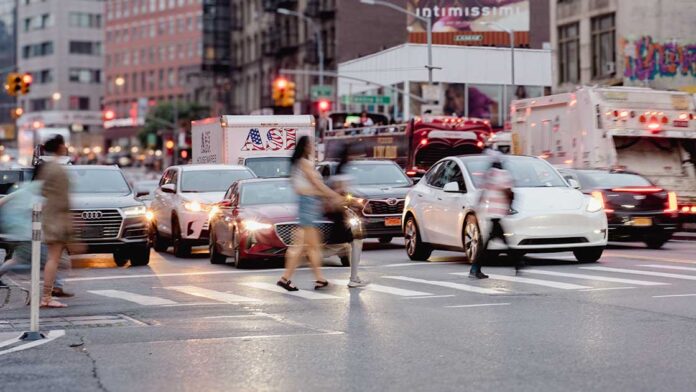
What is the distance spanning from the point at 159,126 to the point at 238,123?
3923 inches

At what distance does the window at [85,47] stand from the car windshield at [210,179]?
13880cm

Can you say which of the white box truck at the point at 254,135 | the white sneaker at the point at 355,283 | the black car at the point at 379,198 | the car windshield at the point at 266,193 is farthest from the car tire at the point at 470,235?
the white box truck at the point at 254,135

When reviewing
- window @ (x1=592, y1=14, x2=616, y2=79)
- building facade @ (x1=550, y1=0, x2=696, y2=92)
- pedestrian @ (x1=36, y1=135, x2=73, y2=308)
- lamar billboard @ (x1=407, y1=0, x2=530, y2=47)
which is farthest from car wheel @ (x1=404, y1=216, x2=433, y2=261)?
lamar billboard @ (x1=407, y1=0, x2=530, y2=47)

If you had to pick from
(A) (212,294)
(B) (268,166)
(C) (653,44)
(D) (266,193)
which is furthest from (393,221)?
(C) (653,44)

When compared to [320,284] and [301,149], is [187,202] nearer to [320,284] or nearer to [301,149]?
[320,284]

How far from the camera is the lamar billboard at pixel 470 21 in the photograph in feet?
245

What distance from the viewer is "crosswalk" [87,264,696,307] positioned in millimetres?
14805

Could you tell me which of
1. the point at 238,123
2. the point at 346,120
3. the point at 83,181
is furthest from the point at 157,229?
the point at 346,120

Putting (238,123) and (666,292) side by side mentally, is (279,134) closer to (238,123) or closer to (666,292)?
(238,123)

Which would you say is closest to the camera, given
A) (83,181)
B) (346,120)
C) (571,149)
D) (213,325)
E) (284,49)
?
(213,325)

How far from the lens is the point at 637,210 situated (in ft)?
78.6

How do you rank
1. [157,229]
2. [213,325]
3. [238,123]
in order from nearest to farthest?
[213,325], [157,229], [238,123]

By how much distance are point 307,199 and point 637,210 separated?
10290 millimetres

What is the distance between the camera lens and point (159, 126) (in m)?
132
